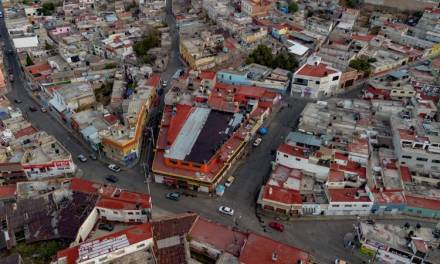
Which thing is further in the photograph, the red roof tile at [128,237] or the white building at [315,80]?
the white building at [315,80]

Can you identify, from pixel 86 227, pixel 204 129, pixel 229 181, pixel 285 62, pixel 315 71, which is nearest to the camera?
pixel 86 227

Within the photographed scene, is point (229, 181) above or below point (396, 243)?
below

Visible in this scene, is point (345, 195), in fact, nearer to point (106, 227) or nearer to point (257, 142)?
point (257, 142)

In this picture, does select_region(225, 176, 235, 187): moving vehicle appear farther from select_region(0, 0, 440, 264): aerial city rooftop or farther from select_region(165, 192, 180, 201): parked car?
select_region(165, 192, 180, 201): parked car

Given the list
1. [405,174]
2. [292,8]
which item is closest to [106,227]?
[405,174]

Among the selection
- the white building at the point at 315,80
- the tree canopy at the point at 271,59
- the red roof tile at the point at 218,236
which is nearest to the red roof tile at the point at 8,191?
the red roof tile at the point at 218,236

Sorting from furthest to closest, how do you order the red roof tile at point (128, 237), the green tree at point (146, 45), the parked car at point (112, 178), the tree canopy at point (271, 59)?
1. the green tree at point (146, 45)
2. the tree canopy at point (271, 59)
3. the parked car at point (112, 178)
4. the red roof tile at point (128, 237)

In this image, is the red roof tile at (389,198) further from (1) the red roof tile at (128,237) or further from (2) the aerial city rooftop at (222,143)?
(1) the red roof tile at (128,237)
